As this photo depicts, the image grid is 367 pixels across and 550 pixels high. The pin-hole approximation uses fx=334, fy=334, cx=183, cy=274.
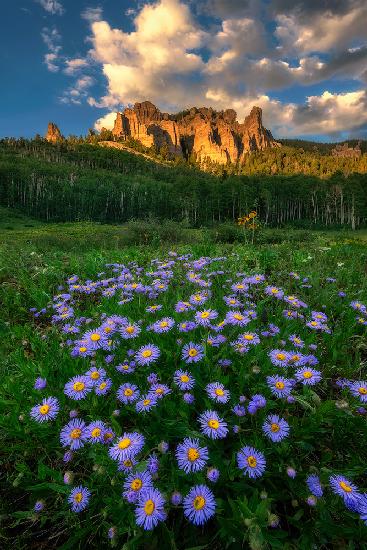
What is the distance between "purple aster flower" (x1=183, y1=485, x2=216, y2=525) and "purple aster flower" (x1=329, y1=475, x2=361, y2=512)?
20.0 inches

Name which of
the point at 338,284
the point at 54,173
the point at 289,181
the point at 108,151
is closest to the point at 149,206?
the point at 54,173

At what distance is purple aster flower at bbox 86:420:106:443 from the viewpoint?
1520 millimetres

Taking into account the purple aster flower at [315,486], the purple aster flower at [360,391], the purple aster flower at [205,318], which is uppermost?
the purple aster flower at [205,318]

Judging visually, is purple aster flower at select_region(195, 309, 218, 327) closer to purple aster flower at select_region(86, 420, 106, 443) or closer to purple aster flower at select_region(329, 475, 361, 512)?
purple aster flower at select_region(86, 420, 106, 443)

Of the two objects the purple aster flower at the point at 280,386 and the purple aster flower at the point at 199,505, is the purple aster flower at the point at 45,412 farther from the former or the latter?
the purple aster flower at the point at 280,386

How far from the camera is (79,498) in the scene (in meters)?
1.46

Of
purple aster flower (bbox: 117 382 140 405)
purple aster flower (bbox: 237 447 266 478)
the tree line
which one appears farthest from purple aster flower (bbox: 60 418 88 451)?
the tree line

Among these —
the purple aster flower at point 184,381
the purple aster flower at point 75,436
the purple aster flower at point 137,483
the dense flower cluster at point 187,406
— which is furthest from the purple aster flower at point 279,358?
the purple aster flower at point 75,436

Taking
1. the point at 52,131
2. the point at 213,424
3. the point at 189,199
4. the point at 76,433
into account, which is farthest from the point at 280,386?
the point at 52,131

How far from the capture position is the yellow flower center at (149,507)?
1215mm

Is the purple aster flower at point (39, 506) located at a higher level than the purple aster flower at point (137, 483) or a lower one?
lower

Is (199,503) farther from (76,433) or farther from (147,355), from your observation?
(147,355)

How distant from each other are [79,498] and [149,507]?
42 cm

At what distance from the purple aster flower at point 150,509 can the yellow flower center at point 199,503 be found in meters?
0.13
